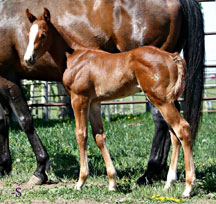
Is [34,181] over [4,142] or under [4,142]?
under

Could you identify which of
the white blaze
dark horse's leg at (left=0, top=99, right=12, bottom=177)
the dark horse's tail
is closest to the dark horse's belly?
the dark horse's tail

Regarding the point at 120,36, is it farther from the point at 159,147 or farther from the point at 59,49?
the point at 159,147

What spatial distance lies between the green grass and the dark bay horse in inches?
14.2

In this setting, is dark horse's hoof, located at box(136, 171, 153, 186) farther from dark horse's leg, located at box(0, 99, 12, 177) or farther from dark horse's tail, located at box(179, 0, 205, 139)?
dark horse's leg, located at box(0, 99, 12, 177)

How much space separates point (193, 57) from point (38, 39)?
175 cm

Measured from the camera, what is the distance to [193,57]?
4.30 m

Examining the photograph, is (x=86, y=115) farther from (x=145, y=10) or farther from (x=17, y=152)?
(x=17, y=152)

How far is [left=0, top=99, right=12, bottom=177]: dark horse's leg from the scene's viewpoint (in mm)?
4844

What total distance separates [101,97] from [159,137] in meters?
1.05

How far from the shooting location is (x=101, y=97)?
3.70 m

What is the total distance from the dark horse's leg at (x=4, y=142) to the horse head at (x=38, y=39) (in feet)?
4.57

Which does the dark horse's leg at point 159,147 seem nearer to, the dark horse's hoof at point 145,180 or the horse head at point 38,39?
the dark horse's hoof at point 145,180

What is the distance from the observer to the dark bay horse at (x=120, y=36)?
14.0 ft

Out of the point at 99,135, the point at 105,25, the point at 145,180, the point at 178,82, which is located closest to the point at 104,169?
the point at 145,180
